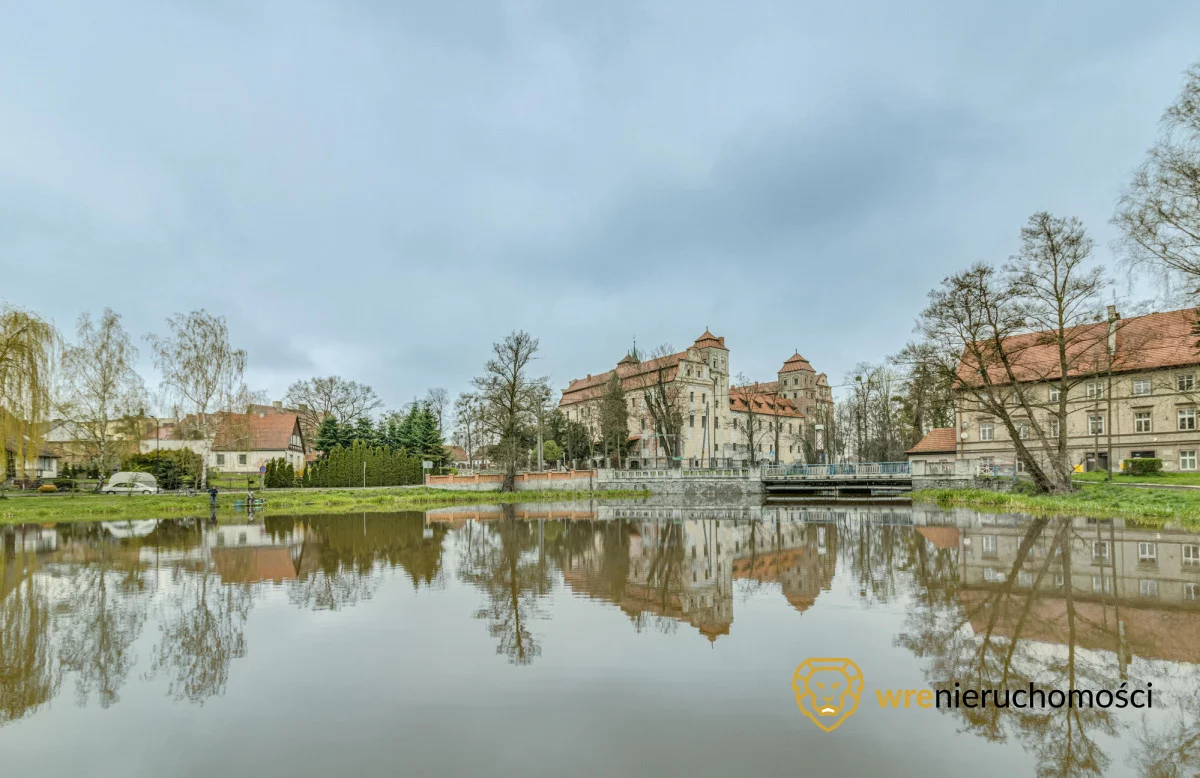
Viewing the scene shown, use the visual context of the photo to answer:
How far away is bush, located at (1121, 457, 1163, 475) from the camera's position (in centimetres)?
3584

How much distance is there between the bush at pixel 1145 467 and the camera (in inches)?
1411

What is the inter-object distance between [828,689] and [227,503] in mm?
35441

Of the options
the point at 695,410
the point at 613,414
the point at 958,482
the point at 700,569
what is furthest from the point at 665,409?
the point at 700,569

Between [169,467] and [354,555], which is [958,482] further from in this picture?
[169,467]

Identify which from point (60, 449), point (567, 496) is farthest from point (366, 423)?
point (60, 449)

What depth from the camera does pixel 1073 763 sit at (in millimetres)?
4852

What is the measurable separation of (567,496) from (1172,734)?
3996 cm

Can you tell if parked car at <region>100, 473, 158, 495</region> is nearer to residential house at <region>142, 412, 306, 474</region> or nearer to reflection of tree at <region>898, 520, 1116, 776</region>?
residential house at <region>142, 412, 306, 474</region>

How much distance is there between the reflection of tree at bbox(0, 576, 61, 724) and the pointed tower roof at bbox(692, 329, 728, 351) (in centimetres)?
7284

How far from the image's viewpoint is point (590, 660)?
297 inches

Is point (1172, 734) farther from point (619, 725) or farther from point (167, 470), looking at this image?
point (167, 470)

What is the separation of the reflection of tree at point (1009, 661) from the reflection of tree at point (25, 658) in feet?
28.3

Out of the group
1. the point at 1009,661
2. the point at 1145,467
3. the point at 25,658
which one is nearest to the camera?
the point at 1009,661

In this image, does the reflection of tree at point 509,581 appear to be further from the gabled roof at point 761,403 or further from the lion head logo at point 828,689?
the gabled roof at point 761,403
